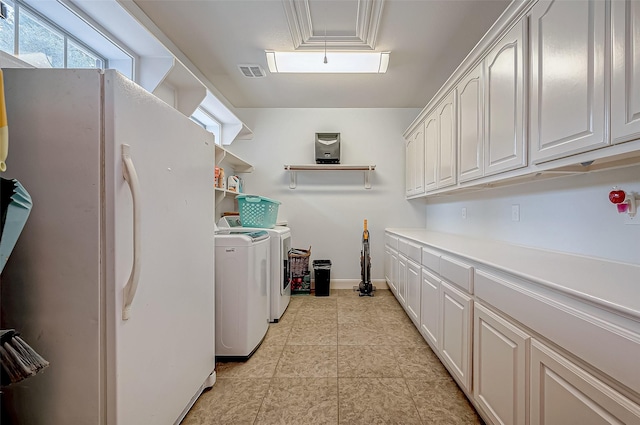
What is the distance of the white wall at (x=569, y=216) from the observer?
3.79 ft

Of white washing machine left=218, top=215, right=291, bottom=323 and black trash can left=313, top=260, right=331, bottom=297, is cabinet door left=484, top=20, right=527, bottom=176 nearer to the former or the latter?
white washing machine left=218, top=215, right=291, bottom=323

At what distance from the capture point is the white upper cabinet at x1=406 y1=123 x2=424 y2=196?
3.09 metres

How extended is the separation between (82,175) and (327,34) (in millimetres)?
2103

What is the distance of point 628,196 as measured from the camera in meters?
1.13

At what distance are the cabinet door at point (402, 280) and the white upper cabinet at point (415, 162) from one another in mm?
847

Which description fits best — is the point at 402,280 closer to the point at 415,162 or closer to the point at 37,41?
the point at 415,162

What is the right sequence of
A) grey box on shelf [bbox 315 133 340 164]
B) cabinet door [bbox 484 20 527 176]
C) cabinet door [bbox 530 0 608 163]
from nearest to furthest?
cabinet door [bbox 530 0 608 163] < cabinet door [bbox 484 20 527 176] < grey box on shelf [bbox 315 133 340 164]

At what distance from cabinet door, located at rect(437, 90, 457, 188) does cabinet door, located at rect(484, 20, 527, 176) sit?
502mm

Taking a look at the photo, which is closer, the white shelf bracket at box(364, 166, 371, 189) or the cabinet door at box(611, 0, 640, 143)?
the cabinet door at box(611, 0, 640, 143)

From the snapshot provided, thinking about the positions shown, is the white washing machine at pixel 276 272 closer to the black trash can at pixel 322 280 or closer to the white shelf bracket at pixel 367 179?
the black trash can at pixel 322 280

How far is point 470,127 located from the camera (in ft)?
6.41

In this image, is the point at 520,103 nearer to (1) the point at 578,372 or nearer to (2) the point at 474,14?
(2) the point at 474,14

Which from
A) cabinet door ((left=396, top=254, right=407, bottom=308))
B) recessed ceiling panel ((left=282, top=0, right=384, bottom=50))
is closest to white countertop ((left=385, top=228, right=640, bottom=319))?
cabinet door ((left=396, top=254, right=407, bottom=308))

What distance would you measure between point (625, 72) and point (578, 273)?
2.32 feet
